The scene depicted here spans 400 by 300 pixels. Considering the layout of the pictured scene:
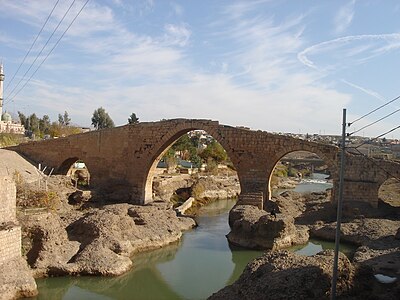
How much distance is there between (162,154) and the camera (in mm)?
21688

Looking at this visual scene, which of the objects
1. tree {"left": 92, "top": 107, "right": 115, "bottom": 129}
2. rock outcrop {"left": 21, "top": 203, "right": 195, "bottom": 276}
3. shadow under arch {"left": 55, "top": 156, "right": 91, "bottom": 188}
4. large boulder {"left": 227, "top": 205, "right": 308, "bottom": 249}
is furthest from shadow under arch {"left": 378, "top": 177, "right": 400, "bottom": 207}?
tree {"left": 92, "top": 107, "right": 115, "bottom": 129}

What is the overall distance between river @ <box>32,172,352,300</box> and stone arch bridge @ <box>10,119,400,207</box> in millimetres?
3325

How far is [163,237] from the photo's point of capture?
47.5 ft

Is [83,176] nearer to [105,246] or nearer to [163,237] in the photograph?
[163,237]

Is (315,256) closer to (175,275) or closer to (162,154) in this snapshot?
(175,275)

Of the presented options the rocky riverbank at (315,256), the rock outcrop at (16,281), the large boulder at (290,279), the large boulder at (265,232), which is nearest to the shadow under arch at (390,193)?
the rocky riverbank at (315,256)

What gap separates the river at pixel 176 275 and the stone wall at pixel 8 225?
1.05 metres

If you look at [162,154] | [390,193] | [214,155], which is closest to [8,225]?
[162,154]

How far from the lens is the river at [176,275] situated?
10039 millimetres

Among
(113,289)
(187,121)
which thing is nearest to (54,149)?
(187,121)

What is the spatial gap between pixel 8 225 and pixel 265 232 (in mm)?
7556

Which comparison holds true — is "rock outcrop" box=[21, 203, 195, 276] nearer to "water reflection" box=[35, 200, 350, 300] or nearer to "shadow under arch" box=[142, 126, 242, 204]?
"water reflection" box=[35, 200, 350, 300]

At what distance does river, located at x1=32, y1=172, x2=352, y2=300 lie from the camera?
10.0m

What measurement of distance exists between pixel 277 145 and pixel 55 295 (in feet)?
37.8
